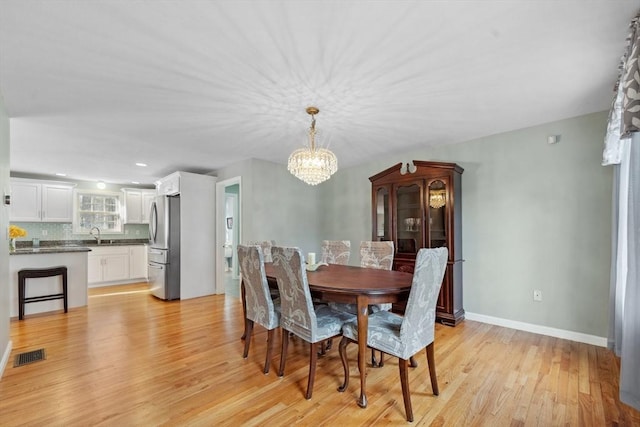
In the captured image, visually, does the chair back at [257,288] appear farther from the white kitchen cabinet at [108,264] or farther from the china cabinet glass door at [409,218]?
the white kitchen cabinet at [108,264]

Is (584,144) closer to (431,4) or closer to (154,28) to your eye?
(431,4)

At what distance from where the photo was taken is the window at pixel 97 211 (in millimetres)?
6242

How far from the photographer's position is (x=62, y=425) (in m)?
1.74

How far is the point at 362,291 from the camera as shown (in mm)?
1967

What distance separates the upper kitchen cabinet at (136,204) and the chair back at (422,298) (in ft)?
21.7

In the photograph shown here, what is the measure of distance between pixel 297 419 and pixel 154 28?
2.46 meters

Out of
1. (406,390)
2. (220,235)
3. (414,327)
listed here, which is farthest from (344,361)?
(220,235)

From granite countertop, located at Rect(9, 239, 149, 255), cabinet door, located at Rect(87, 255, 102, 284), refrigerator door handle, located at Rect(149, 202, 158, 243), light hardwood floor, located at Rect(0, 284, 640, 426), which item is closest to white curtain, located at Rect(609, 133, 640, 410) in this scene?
light hardwood floor, located at Rect(0, 284, 640, 426)

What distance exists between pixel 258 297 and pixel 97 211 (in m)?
6.02

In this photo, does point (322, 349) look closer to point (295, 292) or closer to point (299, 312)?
point (299, 312)

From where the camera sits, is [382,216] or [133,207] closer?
[382,216]

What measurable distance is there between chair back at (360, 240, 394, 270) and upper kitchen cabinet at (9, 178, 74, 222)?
245 inches

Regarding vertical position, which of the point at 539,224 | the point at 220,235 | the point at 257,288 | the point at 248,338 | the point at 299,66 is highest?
the point at 299,66

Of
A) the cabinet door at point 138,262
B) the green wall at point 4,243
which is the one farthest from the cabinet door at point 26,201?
the green wall at point 4,243
